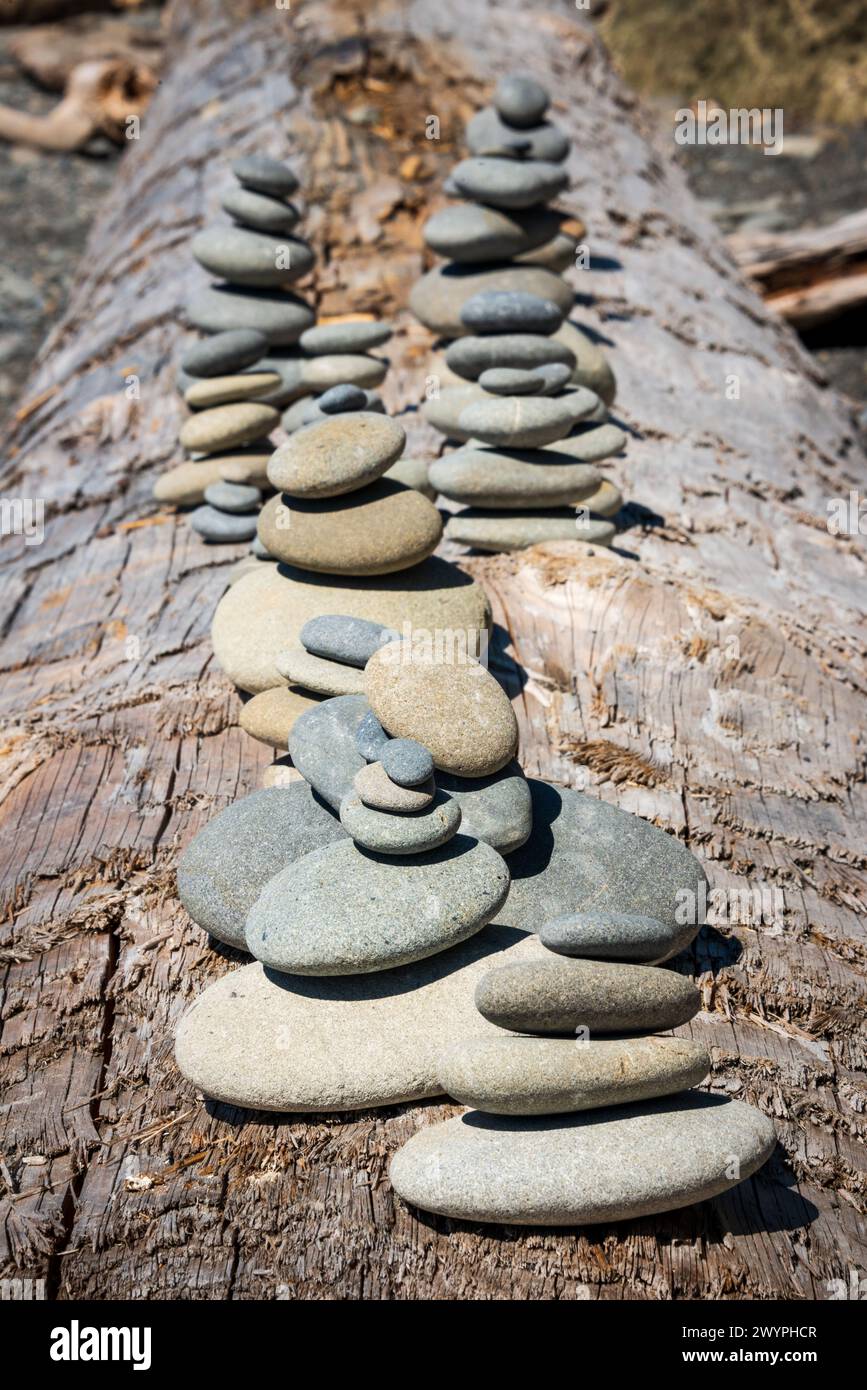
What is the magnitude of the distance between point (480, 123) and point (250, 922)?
4017 mm

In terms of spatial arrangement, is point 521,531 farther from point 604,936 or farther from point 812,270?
point 812,270

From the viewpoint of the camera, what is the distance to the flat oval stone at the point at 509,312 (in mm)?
3488

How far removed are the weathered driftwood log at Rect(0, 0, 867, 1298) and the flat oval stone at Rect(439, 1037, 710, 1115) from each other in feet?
0.66

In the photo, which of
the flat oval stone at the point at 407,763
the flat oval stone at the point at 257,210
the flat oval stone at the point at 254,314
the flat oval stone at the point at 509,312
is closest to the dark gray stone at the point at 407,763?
the flat oval stone at the point at 407,763

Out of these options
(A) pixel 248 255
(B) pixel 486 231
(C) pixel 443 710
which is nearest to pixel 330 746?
(C) pixel 443 710

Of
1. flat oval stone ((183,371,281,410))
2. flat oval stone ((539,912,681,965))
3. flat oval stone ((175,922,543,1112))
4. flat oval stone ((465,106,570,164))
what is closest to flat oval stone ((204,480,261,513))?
flat oval stone ((183,371,281,410))

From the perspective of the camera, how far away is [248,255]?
420 cm

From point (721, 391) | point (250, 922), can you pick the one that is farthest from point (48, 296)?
point (250, 922)

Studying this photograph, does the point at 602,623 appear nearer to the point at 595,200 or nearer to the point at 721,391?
the point at 721,391

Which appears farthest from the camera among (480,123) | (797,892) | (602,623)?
(480,123)

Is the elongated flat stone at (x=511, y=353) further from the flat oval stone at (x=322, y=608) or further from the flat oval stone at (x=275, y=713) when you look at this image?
the flat oval stone at (x=275, y=713)

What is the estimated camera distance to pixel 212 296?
4.31m

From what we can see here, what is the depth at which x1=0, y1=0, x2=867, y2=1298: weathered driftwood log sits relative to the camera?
1.74 meters

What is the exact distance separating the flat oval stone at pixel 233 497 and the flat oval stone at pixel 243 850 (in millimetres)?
1477
